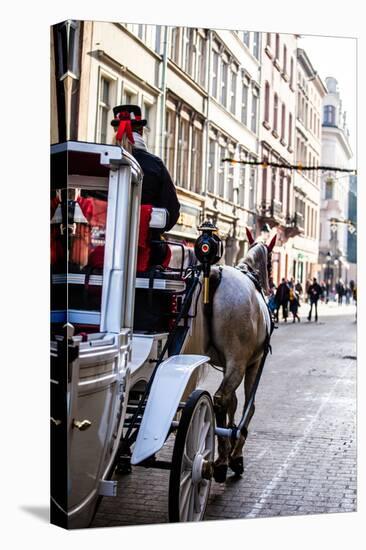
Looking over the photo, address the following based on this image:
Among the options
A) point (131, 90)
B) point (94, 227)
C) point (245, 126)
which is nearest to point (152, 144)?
point (131, 90)

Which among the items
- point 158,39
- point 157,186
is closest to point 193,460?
point 157,186

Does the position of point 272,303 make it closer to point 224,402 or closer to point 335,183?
point 335,183

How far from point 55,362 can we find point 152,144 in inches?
59.0

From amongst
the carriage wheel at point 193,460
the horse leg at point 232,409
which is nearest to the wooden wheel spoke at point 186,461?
the carriage wheel at point 193,460

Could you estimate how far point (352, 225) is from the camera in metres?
6.71

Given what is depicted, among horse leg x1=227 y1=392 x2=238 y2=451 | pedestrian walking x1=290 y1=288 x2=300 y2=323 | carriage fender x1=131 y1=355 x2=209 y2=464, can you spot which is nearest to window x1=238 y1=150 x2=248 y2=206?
pedestrian walking x1=290 y1=288 x2=300 y2=323

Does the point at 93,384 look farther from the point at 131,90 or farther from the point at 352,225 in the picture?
the point at 352,225

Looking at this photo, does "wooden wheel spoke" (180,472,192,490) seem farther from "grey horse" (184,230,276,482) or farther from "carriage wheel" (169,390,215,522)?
"grey horse" (184,230,276,482)

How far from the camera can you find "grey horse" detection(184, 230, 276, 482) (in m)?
5.67

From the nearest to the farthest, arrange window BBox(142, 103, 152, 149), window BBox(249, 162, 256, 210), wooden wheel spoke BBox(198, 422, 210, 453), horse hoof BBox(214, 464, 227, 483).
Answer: wooden wheel spoke BBox(198, 422, 210, 453)
window BBox(142, 103, 152, 149)
horse hoof BBox(214, 464, 227, 483)
window BBox(249, 162, 256, 210)

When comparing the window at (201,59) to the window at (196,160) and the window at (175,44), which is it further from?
the window at (196,160)

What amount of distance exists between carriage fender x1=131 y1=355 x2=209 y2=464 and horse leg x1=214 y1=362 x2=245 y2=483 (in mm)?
662

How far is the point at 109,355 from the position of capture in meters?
4.66

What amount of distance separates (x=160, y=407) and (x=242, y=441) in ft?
4.34
